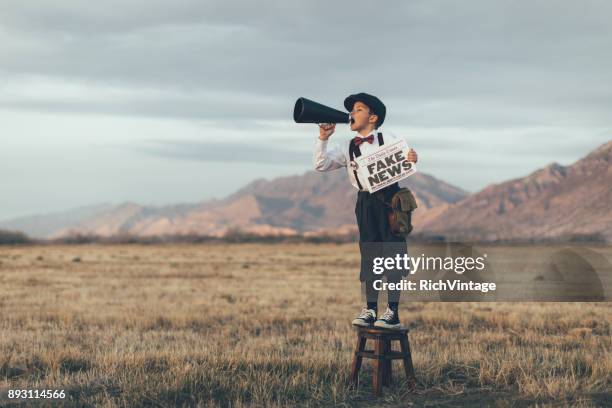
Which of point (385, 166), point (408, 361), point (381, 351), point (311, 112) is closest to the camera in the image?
point (311, 112)

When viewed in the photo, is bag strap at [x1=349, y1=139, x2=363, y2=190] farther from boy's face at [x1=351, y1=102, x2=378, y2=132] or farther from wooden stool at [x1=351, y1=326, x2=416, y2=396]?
wooden stool at [x1=351, y1=326, x2=416, y2=396]

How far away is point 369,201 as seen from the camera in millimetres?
7633

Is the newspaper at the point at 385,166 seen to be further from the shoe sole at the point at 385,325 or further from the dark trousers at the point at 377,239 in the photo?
the shoe sole at the point at 385,325

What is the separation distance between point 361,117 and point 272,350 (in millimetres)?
4470

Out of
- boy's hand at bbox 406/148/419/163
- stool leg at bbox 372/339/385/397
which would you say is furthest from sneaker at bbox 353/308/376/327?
boy's hand at bbox 406/148/419/163

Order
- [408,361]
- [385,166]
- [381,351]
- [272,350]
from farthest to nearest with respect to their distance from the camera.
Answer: [272,350]
[408,361]
[381,351]
[385,166]

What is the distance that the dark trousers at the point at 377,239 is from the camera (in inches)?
298

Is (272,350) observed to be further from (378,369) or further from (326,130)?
(326,130)

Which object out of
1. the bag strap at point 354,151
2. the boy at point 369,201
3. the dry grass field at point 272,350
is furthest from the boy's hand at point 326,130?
the dry grass field at point 272,350

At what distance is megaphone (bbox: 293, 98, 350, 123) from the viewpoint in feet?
22.9

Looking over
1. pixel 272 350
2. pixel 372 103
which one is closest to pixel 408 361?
pixel 372 103

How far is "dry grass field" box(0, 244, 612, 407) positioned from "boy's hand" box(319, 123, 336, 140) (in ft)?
8.82

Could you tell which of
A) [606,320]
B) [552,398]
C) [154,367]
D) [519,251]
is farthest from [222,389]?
[519,251]

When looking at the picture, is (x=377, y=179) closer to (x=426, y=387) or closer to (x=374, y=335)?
(x=374, y=335)
